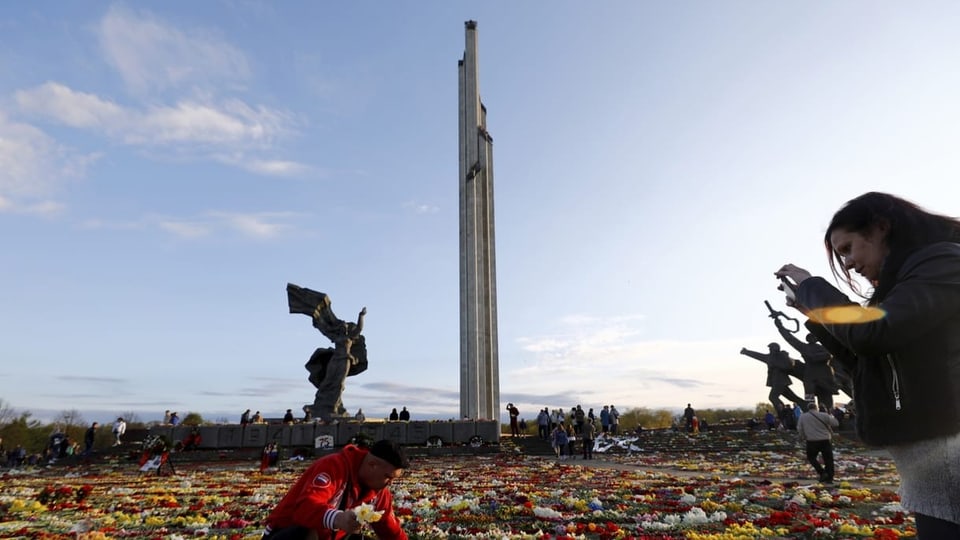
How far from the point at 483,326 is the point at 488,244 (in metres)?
7.96

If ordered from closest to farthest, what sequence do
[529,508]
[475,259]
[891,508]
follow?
[891,508] → [529,508] → [475,259]

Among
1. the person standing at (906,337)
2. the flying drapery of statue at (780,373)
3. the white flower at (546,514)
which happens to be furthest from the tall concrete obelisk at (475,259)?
the person standing at (906,337)

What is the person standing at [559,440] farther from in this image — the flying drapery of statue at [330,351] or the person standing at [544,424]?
the flying drapery of statue at [330,351]

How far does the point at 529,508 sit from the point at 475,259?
120 ft

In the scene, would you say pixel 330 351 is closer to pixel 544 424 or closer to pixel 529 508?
pixel 544 424

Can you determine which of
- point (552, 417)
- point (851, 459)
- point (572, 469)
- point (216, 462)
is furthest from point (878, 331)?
point (552, 417)

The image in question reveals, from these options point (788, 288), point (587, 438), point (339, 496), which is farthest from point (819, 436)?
point (788, 288)

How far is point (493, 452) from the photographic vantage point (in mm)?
27625

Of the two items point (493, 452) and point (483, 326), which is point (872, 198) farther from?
point (483, 326)

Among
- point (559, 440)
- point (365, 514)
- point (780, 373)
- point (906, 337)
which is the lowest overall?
point (559, 440)

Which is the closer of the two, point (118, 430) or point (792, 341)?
point (118, 430)

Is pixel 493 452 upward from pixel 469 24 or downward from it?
downward

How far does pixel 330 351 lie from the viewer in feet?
101

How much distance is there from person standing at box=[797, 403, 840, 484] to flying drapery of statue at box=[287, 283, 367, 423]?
76.8 ft
